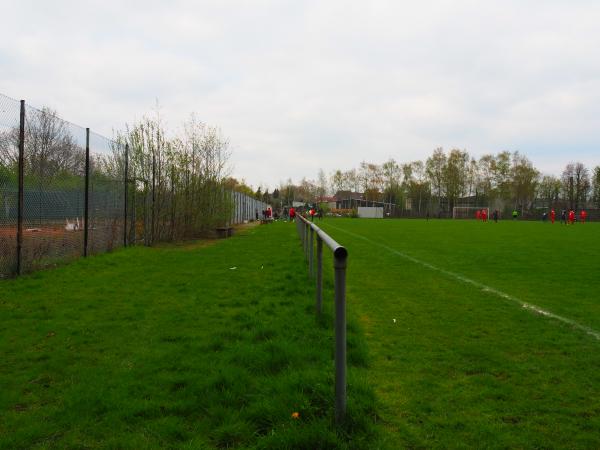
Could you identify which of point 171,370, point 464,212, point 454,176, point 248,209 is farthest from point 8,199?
point 454,176

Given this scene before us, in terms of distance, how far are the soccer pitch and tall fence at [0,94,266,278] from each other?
5.64 meters

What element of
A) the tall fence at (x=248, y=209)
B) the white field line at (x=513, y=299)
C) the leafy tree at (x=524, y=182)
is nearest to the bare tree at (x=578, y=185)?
the leafy tree at (x=524, y=182)

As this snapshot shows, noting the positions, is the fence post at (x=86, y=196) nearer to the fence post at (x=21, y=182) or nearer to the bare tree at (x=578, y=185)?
the fence post at (x=21, y=182)

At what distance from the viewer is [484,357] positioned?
429 centimetres

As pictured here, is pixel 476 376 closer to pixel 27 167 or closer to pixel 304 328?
pixel 304 328

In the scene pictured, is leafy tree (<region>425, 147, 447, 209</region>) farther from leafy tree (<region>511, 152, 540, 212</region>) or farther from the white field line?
the white field line

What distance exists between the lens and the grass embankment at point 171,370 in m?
2.80

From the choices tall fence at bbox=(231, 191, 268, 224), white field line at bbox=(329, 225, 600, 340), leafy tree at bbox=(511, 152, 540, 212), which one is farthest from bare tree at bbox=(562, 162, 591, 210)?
white field line at bbox=(329, 225, 600, 340)

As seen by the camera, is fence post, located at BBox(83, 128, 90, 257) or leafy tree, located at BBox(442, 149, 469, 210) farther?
leafy tree, located at BBox(442, 149, 469, 210)

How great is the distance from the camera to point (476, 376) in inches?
149

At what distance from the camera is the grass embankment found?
2.80 m

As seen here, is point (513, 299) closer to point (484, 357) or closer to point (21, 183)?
point (484, 357)

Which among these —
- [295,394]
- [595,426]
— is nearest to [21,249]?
[295,394]

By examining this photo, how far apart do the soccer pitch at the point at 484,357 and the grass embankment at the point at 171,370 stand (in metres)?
0.37
